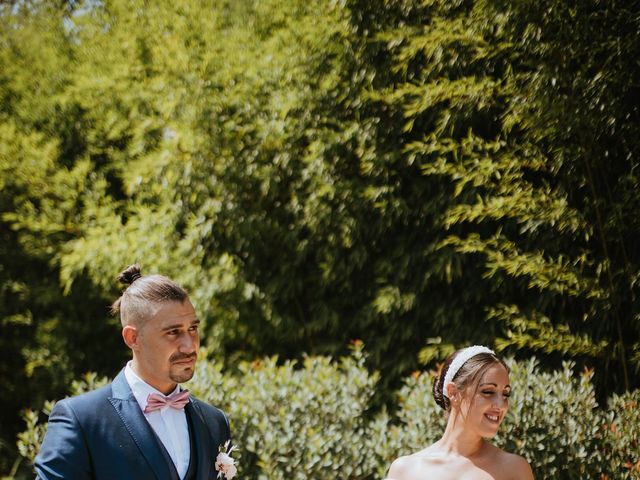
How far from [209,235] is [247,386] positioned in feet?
5.28

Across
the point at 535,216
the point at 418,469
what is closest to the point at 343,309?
the point at 535,216

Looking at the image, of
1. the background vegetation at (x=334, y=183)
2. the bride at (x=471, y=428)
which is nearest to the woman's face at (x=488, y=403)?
the bride at (x=471, y=428)

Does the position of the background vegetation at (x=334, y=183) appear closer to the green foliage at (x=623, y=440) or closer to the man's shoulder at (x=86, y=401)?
the green foliage at (x=623, y=440)

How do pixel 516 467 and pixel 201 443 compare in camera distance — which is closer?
pixel 201 443

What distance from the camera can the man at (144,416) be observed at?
7.16 ft

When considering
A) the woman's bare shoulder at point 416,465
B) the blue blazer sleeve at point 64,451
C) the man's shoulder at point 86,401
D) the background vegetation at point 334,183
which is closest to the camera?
the blue blazer sleeve at point 64,451

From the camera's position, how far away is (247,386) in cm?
449

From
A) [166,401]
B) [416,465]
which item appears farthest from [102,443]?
[416,465]

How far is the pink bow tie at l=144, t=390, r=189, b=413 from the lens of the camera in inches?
90.1

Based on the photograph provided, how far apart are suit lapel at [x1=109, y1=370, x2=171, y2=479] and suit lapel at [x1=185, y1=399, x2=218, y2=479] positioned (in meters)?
0.13

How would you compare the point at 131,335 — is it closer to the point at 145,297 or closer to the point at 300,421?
the point at 145,297

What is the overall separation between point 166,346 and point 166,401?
0.17 metres


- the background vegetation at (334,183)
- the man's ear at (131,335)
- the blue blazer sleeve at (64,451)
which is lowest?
the blue blazer sleeve at (64,451)

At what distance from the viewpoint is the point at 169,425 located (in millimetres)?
2350
